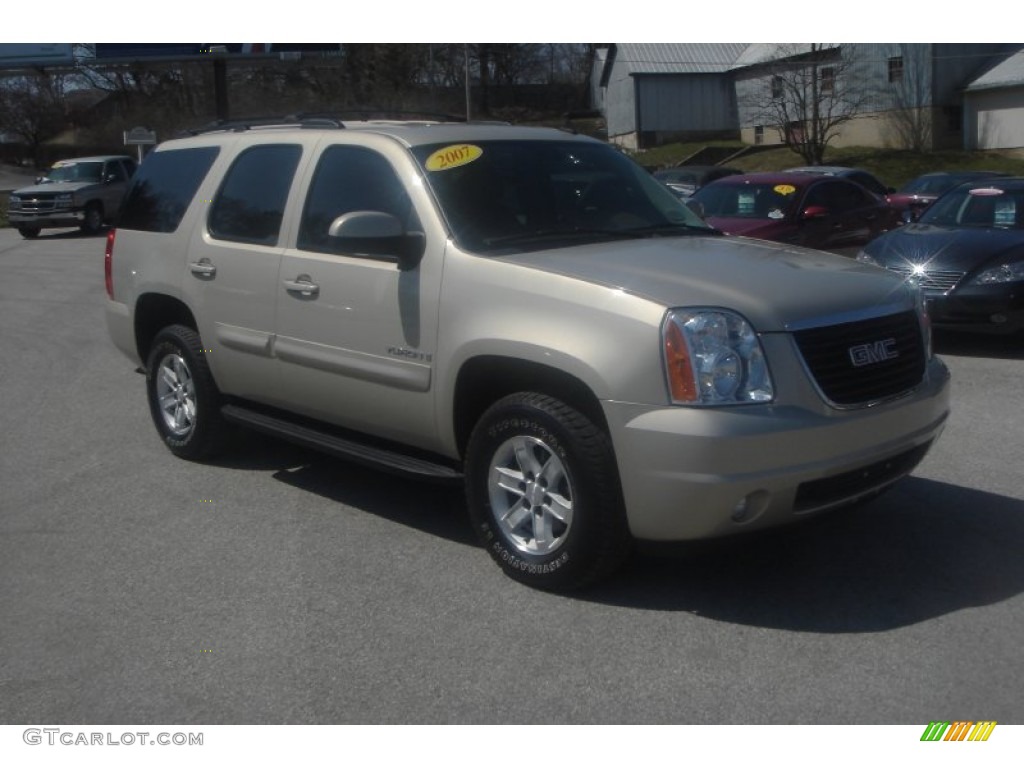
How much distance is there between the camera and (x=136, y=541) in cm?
575

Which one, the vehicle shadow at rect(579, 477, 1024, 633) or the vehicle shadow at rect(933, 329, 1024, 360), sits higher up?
the vehicle shadow at rect(579, 477, 1024, 633)

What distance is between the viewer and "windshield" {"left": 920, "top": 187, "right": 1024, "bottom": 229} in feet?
37.0

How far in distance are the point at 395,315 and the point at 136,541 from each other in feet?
5.62

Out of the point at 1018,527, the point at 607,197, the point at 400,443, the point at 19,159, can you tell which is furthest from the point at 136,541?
the point at 19,159

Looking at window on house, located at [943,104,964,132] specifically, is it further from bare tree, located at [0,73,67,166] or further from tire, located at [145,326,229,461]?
tire, located at [145,326,229,461]

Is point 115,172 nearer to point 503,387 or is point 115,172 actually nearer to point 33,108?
point 503,387

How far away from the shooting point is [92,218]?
28.9 metres

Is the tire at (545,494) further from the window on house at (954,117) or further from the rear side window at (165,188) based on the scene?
the window on house at (954,117)

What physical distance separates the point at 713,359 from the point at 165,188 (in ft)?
13.8

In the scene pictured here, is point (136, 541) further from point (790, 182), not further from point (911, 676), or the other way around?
point (790, 182)

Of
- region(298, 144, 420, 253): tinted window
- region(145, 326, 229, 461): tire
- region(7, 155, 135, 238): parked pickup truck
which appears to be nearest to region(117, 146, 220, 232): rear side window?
region(145, 326, 229, 461): tire

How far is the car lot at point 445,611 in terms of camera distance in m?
3.99

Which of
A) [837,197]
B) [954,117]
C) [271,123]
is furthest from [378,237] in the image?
[954,117]
